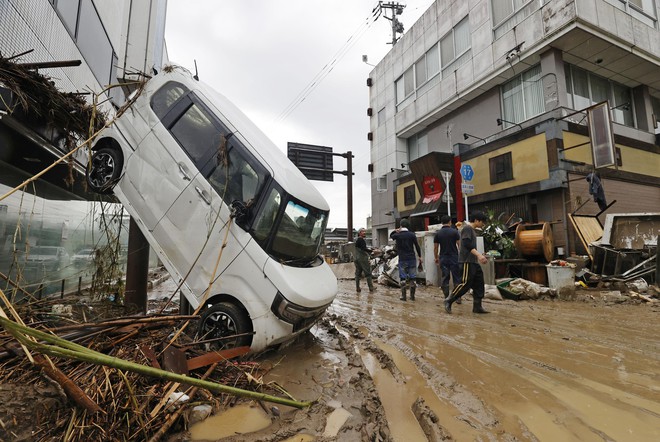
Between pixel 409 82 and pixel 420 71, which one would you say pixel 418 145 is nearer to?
pixel 409 82

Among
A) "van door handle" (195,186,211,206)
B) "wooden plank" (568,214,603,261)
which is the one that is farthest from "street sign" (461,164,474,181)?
"van door handle" (195,186,211,206)

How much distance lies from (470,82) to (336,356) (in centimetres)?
1502

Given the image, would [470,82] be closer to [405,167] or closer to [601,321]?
[405,167]

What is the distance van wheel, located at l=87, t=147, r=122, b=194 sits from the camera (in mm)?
4336

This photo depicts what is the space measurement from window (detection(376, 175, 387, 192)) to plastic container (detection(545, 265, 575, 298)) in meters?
14.3

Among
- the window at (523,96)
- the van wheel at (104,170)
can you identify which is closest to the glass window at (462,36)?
the window at (523,96)

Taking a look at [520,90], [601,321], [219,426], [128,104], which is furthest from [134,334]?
[520,90]

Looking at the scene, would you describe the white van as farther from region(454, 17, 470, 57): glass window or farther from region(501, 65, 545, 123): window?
region(454, 17, 470, 57): glass window

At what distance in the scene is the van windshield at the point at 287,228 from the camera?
3488 millimetres

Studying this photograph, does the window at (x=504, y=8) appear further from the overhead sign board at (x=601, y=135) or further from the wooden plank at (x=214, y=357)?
the wooden plank at (x=214, y=357)

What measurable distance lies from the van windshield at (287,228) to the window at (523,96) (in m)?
12.6

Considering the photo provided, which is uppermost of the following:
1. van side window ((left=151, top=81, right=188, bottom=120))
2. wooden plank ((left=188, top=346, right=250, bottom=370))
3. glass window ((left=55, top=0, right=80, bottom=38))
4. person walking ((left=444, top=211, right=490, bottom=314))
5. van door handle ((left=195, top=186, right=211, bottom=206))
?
glass window ((left=55, top=0, right=80, bottom=38))

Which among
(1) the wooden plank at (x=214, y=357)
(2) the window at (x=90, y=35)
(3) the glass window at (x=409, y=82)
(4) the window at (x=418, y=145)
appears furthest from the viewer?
(3) the glass window at (x=409, y=82)

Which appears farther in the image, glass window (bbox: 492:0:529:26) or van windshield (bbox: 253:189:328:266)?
glass window (bbox: 492:0:529:26)
